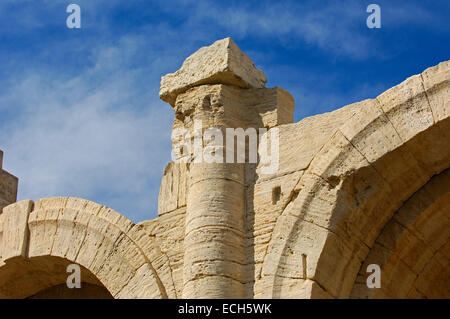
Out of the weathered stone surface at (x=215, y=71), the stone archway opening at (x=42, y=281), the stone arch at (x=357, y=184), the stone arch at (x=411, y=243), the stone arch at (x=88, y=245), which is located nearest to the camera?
the stone arch at (x=357, y=184)

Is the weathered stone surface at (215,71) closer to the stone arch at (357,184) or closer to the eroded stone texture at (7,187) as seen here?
the stone arch at (357,184)

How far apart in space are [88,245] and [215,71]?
7.06 ft

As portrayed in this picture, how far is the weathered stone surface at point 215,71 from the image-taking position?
8.88 meters

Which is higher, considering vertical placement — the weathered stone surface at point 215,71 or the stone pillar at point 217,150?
the weathered stone surface at point 215,71

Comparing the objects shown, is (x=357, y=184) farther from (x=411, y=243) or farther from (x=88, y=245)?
(x=88, y=245)

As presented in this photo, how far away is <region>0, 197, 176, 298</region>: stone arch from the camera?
8.58 meters

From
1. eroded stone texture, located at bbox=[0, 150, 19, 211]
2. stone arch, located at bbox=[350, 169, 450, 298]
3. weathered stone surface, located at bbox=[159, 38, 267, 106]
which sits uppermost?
weathered stone surface, located at bbox=[159, 38, 267, 106]

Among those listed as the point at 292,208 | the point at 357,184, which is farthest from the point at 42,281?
the point at 357,184

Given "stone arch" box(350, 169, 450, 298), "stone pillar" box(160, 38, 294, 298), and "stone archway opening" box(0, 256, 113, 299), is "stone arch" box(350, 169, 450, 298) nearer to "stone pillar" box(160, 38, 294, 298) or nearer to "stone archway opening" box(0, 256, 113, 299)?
"stone pillar" box(160, 38, 294, 298)

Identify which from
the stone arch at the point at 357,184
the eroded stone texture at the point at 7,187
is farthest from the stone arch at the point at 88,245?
the stone arch at the point at 357,184

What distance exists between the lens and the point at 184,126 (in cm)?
898

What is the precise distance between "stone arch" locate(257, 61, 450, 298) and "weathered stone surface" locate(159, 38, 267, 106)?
1.35m

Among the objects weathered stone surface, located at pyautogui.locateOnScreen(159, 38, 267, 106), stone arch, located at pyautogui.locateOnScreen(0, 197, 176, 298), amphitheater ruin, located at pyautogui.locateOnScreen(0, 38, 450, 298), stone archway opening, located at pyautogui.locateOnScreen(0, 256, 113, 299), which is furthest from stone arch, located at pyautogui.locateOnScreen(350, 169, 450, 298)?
stone archway opening, located at pyautogui.locateOnScreen(0, 256, 113, 299)
